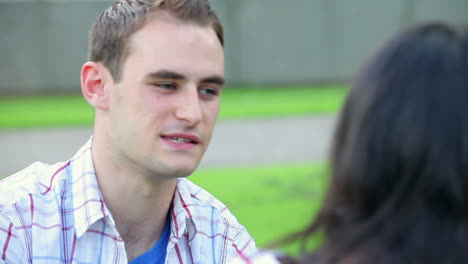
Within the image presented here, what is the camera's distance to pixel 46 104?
16.0m

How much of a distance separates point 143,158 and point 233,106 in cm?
1211

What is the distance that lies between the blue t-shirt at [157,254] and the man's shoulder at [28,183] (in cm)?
39

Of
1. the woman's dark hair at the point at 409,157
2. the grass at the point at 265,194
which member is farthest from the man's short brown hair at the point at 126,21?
the grass at the point at 265,194

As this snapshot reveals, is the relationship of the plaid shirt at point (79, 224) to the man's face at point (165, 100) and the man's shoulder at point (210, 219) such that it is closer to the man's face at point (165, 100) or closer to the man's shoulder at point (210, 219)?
the man's shoulder at point (210, 219)

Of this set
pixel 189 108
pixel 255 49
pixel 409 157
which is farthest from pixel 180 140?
pixel 255 49

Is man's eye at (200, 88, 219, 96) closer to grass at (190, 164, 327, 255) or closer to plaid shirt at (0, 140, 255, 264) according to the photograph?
plaid shirt at (0, 140, 255, 264)

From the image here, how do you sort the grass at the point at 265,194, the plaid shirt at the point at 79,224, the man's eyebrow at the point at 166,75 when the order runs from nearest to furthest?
the plaid shirt at the point at 79,224 → the man's eyebrow at the point at 166,75 → the grass at the point at 265,194

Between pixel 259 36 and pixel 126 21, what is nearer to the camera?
pixel 126 21

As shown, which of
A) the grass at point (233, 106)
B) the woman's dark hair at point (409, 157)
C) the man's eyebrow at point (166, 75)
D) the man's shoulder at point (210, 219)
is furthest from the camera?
the grass at point (233, 106)

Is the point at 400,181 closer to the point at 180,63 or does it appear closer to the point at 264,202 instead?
the point at 180,63

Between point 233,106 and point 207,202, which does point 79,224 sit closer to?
point 207,202

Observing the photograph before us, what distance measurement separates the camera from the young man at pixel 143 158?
2.46 m

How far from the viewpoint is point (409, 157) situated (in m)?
1.37

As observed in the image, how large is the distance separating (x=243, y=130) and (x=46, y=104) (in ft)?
19.7
